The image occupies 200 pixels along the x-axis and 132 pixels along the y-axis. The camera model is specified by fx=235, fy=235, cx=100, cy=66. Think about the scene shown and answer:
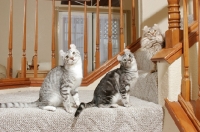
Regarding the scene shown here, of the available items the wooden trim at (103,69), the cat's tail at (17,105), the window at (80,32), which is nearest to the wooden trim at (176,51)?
the cat's tail at (17,105)

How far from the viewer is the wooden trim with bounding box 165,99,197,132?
1.07 m

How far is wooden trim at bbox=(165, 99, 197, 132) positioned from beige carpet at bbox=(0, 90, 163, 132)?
0.11 meters

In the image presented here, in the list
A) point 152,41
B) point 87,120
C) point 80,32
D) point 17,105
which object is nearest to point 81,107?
point 87,120

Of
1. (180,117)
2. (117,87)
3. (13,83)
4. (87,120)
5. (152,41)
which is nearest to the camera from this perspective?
(180,117)

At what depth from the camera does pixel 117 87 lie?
1479 mm

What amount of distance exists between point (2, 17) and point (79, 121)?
4669 mm

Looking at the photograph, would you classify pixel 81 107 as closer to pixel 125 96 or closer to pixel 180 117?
pixel 125 96

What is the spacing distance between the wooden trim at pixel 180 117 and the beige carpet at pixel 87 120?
0.11 m

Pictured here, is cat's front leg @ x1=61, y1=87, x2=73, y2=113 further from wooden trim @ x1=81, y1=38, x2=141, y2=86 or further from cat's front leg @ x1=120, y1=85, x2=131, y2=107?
wooden trim @ x1=81, y1=38, x2=141, y2=86

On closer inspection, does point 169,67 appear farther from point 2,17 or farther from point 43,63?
point 2,17

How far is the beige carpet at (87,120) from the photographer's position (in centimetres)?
121

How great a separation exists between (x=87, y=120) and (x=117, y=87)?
0.33 meters

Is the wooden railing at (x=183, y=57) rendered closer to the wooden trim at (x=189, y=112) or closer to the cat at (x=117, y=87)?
the wooden trim at (x=189, y=112)

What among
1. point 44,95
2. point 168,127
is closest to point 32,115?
point 44,95
